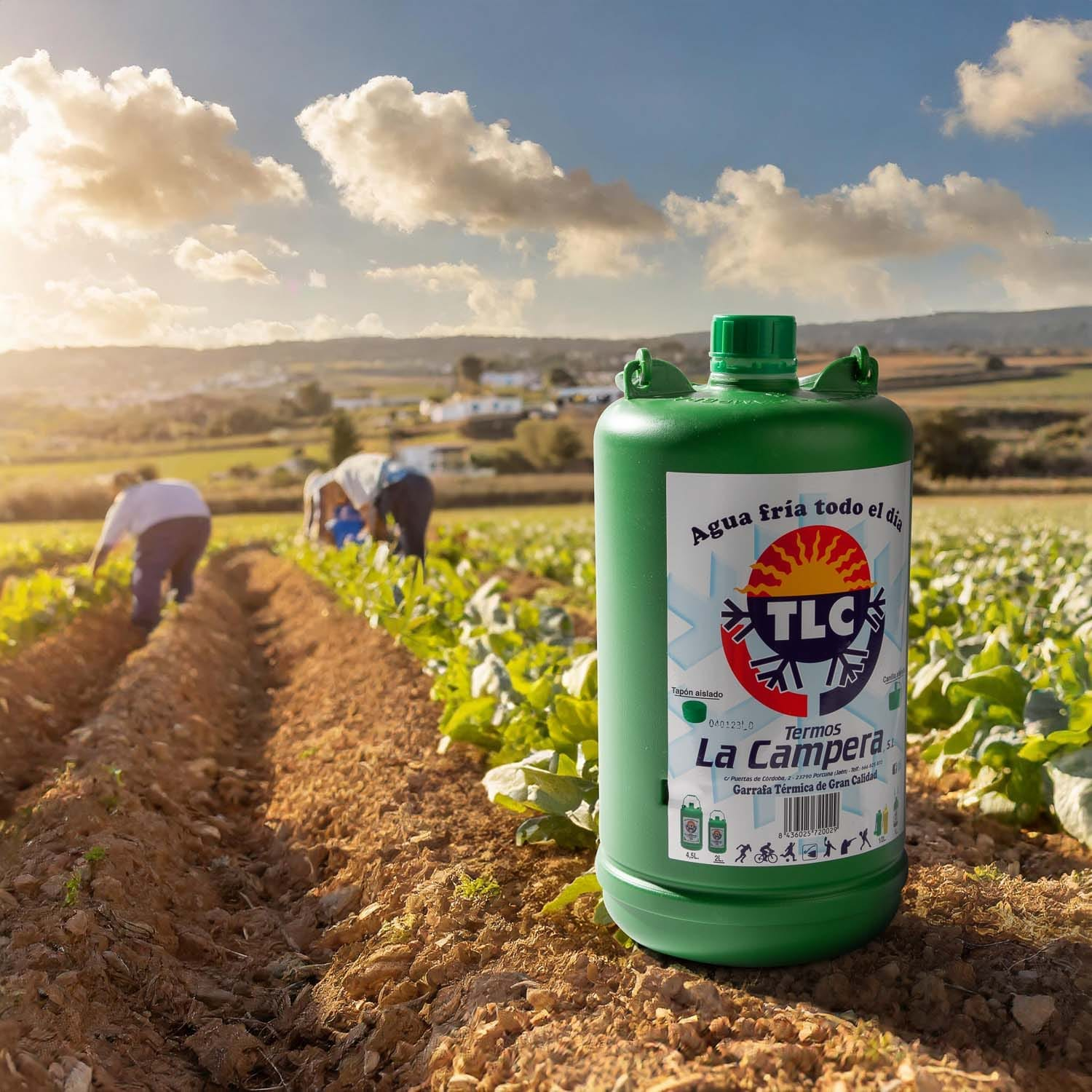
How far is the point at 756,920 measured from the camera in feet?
9.04

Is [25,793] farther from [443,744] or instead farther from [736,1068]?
[736,1068]

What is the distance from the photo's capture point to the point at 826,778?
8.90 feet

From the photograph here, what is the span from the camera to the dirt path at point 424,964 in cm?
254

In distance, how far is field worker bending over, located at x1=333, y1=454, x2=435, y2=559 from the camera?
1001 centimetres

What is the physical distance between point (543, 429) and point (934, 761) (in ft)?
149

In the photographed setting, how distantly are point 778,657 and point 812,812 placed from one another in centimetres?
41

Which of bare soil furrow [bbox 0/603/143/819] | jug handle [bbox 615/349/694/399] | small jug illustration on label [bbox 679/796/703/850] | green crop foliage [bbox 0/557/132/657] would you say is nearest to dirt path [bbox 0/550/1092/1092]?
small jug illustration on label [bbox 679/796/703/850]

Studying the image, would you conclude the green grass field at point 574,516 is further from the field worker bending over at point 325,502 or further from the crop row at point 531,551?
the field worker bending over at point 325,502

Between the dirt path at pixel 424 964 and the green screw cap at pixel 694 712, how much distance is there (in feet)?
2.21

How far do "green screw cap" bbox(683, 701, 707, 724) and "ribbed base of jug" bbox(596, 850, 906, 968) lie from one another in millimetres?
461

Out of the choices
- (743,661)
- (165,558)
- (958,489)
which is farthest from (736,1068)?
(958,489)

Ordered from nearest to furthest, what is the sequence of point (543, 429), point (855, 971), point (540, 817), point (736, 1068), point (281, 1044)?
point (736, 1068) < point (855, 971) < point (281, 1044) < point (540, 817) < point (543, 429)

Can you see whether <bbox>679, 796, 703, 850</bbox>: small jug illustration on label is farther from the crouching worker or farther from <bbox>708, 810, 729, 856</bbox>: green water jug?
the crouching worker

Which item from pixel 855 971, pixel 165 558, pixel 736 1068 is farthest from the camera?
pixel 165 558
